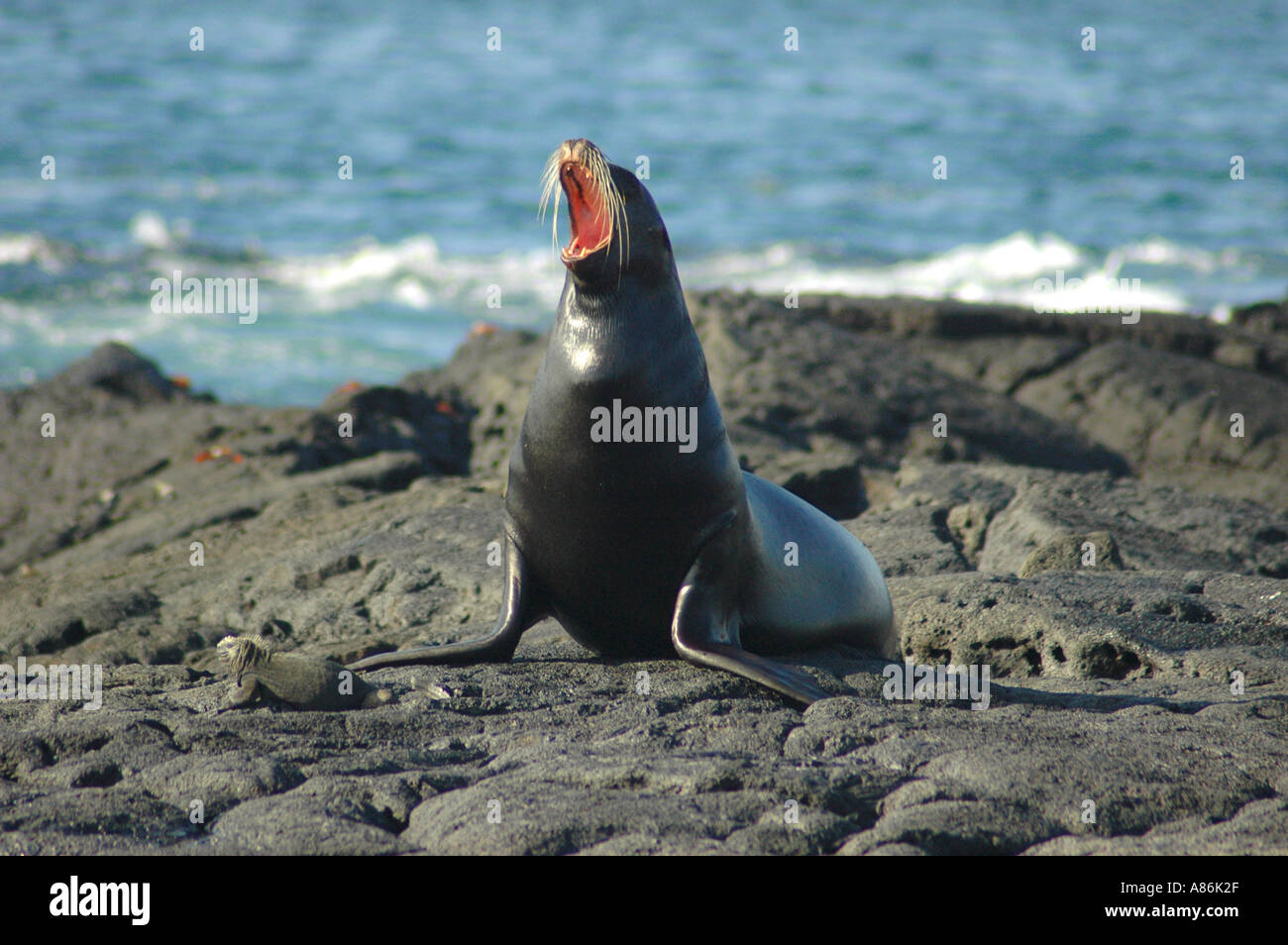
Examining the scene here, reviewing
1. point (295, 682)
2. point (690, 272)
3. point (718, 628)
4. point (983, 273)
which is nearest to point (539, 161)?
point (690, 272)

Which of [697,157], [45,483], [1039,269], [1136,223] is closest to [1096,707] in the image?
[45,483]

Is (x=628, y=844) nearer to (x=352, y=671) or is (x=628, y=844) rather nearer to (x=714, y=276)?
(x=352, y=671)

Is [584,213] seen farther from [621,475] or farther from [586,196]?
[621,475]

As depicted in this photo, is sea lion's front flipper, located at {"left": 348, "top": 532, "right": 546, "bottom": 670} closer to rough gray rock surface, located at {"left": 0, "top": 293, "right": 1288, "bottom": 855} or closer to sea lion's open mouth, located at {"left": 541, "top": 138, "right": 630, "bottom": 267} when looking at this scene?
rough gray rock surface, located at {"left": 0, "top": 293, "right": 1288, "bottom": 855}

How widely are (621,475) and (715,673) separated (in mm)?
802

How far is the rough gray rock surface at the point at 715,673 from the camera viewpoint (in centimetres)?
390

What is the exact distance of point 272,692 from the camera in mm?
4945

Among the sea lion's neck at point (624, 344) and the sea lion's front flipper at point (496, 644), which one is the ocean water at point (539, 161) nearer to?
the sea lion's front flipper at point (496, 644)

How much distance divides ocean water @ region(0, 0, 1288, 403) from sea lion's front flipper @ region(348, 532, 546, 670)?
11937 millimetres

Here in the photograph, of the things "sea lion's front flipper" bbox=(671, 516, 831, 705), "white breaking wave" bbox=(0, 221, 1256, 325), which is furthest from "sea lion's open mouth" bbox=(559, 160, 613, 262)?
"white breaking wave" bbox=(0, 221, 1256, 325)

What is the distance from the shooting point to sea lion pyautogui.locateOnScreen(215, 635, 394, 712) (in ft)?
16.2

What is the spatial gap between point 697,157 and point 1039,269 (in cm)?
962

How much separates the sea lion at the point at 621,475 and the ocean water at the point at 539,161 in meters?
12.0

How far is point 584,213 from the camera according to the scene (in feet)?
17.9
